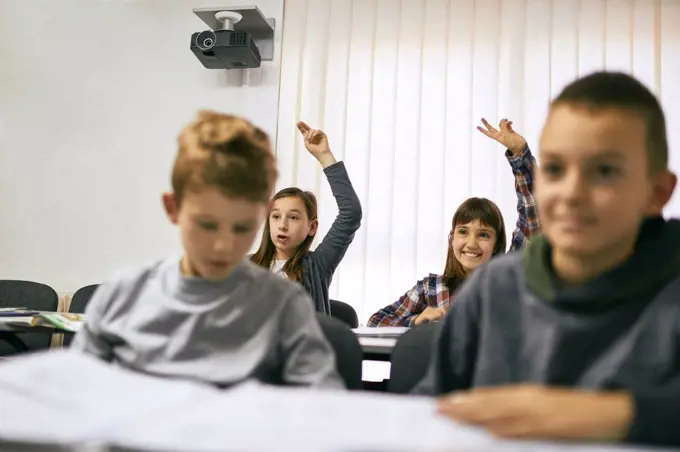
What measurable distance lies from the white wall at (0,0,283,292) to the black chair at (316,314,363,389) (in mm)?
2914

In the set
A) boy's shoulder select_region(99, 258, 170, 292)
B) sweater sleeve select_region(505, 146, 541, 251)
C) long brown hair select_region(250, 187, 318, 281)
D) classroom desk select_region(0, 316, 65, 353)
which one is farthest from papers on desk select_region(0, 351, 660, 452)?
sweater sleeve select_region(505, 146, 541, 251)

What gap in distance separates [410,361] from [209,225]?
1.57ft

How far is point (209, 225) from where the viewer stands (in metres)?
0.93

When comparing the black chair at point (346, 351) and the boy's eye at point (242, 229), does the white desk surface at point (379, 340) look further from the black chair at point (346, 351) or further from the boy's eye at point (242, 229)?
the boy's eye at point (242, 229)

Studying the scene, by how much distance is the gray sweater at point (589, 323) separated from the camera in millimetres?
737

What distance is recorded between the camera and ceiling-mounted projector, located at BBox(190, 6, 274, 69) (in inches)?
144

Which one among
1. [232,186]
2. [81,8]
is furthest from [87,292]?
[232,186]

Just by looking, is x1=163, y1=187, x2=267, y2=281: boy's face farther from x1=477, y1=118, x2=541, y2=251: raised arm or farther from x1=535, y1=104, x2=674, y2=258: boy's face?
x1=477, y1=118, x2=541, y2=251: raised arm

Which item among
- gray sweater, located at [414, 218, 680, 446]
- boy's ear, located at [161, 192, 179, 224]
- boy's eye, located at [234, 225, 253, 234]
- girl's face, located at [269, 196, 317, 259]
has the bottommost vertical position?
gray sweater, located at [414, 218, 680, 446]

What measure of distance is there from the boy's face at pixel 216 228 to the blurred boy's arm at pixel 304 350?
12 cm

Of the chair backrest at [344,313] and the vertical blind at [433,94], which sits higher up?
the vertical blind at [433,94]

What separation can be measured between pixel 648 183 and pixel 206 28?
12.1 ft

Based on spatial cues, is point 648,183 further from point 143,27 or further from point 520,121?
point 143,27

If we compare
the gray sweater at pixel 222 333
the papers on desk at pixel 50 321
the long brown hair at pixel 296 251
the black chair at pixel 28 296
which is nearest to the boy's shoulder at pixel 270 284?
the gray sweater at pixel 222 333
